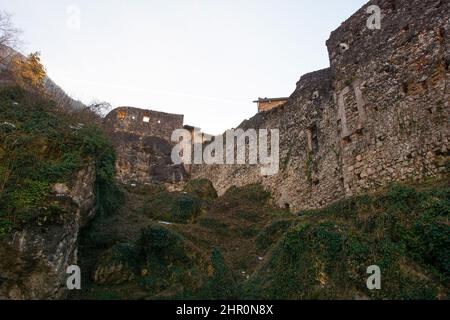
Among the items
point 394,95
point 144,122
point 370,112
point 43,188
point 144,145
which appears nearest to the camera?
point 43,188

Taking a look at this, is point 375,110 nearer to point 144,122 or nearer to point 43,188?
point 43,188

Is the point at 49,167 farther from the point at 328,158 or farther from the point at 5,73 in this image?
the point at 328,158

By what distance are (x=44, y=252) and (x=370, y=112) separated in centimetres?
936

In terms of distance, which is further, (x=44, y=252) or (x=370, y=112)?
(x=370, y=112)

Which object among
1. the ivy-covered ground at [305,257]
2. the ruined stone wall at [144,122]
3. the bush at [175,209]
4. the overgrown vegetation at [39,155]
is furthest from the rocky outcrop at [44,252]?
the ruined stone wall at [144,122]

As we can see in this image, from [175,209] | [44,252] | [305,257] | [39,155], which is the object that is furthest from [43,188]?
[175,209]

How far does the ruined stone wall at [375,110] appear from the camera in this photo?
10.2 m

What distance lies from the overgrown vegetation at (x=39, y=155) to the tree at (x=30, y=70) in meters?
4.22

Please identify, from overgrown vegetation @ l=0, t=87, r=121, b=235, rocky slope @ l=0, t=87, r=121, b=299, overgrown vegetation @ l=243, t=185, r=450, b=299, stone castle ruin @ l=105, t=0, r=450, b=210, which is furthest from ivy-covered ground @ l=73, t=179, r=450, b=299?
overgrown vegetation @ l=0, t=87, r=121, b=235

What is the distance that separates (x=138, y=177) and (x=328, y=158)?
1444 centimetres

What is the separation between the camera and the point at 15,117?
10195 mm

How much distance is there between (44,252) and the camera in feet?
25.8

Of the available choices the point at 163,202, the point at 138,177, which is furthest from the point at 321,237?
the point at 138,177

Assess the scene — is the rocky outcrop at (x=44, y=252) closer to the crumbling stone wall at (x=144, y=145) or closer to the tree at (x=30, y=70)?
the tree at (x=30, y=70)
